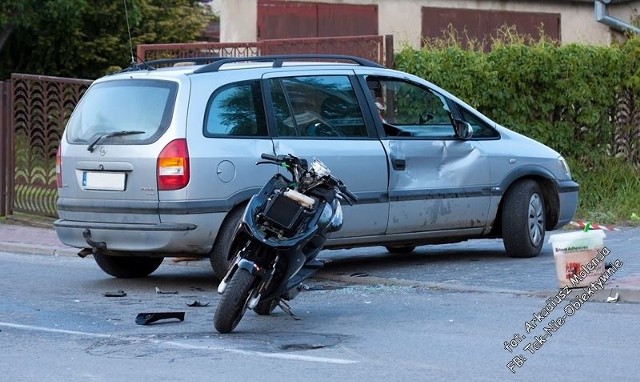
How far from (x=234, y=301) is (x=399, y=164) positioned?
11.1 ft

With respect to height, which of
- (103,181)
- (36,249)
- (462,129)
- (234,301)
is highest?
(462,129)

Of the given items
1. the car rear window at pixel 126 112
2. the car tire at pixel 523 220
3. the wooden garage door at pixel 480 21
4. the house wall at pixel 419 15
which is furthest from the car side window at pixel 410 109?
the wooden garage door at pixel 480 21

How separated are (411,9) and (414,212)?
1120 cm

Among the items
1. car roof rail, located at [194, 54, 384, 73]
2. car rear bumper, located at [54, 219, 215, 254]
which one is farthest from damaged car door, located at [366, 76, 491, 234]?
car rear bumper, located at [54, 219, 215, 254]

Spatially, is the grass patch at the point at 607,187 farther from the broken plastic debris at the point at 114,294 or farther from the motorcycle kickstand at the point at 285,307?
the motorcycle kickstand at the point at 285,307

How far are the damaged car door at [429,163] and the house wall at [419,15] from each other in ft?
29.0

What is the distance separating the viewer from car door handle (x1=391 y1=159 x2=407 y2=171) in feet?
37.2

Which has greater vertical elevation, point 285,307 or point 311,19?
point 311,19

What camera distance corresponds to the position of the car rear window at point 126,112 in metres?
10.4

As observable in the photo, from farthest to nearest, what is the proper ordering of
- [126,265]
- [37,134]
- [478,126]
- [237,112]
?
[37,134]
[478,126]
[126,265]
[237,112]

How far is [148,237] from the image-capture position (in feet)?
33.6

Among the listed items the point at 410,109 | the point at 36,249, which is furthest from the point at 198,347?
the point at 36,249

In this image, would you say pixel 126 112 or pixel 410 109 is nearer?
pixel 126 112

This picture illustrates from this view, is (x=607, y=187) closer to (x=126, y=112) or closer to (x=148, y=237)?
(x=126, y=112)
